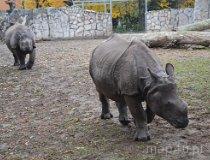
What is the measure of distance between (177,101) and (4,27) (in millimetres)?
19348

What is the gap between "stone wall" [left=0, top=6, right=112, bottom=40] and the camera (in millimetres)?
23141

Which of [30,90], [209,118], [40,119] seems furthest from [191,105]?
[30,90]

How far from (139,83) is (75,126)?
1.62m

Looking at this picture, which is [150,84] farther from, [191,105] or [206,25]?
[206,25]

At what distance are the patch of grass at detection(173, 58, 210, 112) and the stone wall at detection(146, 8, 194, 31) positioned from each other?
12787 mm

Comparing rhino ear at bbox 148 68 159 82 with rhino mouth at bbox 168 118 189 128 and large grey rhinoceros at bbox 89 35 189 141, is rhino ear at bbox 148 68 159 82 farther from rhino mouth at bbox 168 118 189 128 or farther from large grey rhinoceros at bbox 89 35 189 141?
rhino mouth at bbox 168 118 189 128

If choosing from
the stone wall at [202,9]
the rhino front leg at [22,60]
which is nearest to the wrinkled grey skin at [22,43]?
the rhino front leg at [22,60]

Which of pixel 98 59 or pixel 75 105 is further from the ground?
pixel 98 59

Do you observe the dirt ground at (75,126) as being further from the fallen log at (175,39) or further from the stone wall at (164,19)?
the stone wall at (164,19)

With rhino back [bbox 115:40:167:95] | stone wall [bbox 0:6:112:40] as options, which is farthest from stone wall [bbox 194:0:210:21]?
rhino back [bbox 115:40:167:95]

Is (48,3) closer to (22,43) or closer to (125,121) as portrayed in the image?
(22,43)

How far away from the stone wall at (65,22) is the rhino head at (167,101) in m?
18.4

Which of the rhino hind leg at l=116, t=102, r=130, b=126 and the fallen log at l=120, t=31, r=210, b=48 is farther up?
the rhino hind leg at l=116, t=102, r=130, b=126

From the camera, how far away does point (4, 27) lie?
23.2 metres
